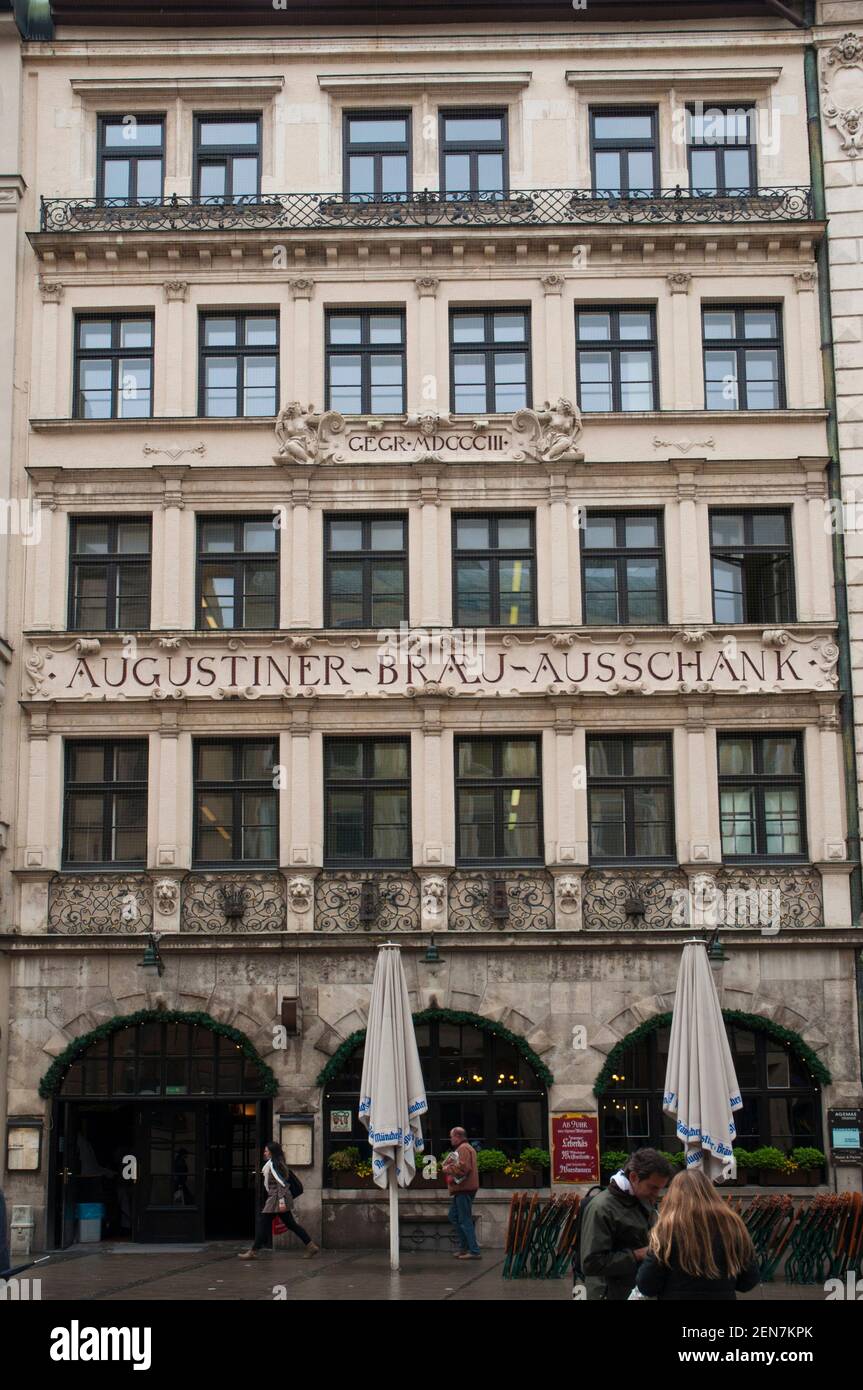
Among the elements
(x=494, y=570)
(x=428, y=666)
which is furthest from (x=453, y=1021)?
(x=494, y=570)

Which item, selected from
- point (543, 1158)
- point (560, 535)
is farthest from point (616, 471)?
point (543, 1158)

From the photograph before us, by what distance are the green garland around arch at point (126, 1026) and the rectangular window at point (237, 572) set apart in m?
5.81

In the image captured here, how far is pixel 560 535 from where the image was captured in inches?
945

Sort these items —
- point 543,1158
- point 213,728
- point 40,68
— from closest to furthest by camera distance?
point 543,1158 < point 213,728 < point 40,68

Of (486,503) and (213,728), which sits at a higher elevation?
(486,503)

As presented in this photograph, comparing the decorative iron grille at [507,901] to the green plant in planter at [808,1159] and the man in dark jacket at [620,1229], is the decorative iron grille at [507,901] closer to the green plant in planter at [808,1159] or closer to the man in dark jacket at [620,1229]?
the green plant in planter at [808,1159]

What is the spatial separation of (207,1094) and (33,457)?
32.7ft

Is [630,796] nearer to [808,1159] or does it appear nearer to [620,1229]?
[808,1159]

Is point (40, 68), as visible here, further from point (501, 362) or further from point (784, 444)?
point (784, 444)

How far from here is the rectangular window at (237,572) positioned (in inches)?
953

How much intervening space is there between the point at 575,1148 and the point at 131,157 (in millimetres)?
16816

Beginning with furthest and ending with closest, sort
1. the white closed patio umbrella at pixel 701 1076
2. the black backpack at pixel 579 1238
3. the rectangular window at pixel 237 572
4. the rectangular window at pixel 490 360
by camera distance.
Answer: the rectangular window at pixel 490 360 < the rectangular window at pixel 237 572 < the white closed patio umbrella at pixel 701 1076 < the black backpack at pixel 579 1238

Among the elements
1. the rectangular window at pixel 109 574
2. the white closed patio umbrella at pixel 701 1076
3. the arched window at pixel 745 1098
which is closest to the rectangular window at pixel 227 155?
the rectangular window at pixel 109 574

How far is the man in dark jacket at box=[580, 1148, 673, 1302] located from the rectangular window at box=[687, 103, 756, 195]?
19199 mm
